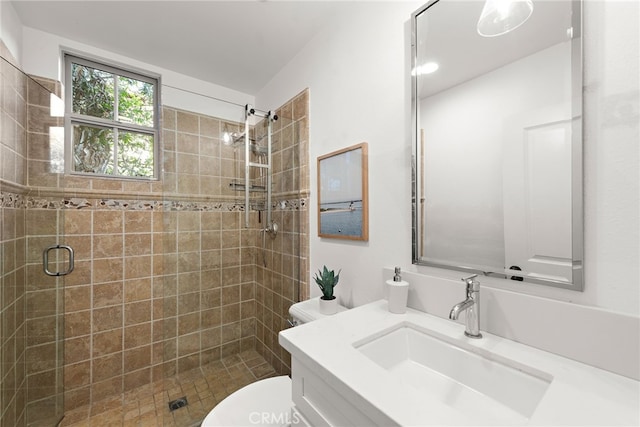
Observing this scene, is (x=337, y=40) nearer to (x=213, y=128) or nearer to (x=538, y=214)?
(x=213, y=128)

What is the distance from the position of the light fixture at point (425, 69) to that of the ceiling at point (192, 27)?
26.4 inches

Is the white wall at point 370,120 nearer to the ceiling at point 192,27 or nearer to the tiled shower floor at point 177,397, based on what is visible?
the ceiling at point 192,27

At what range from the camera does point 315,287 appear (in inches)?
66.4

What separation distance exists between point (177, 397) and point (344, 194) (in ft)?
5.63

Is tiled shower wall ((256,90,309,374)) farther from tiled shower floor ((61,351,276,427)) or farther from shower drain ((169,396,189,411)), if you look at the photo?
shower drain ((169,396,189,411))

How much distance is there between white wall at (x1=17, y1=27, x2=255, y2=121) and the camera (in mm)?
1568

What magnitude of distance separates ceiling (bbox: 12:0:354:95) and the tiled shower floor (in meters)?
2.26

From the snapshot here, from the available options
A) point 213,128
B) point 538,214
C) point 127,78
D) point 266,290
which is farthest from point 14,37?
point 538,214

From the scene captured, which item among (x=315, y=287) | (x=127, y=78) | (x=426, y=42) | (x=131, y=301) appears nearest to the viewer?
(x=426, y=42)

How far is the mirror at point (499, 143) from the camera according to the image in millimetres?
723

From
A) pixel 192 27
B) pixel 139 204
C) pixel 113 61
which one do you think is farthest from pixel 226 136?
pixel 113 61

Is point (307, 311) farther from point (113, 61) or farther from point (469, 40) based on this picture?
point (113, 61)

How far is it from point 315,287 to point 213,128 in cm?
129

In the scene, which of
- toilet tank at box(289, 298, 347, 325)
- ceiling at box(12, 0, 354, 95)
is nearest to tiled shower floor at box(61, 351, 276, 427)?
toilet tank at box(289, 298, 347, 325)
